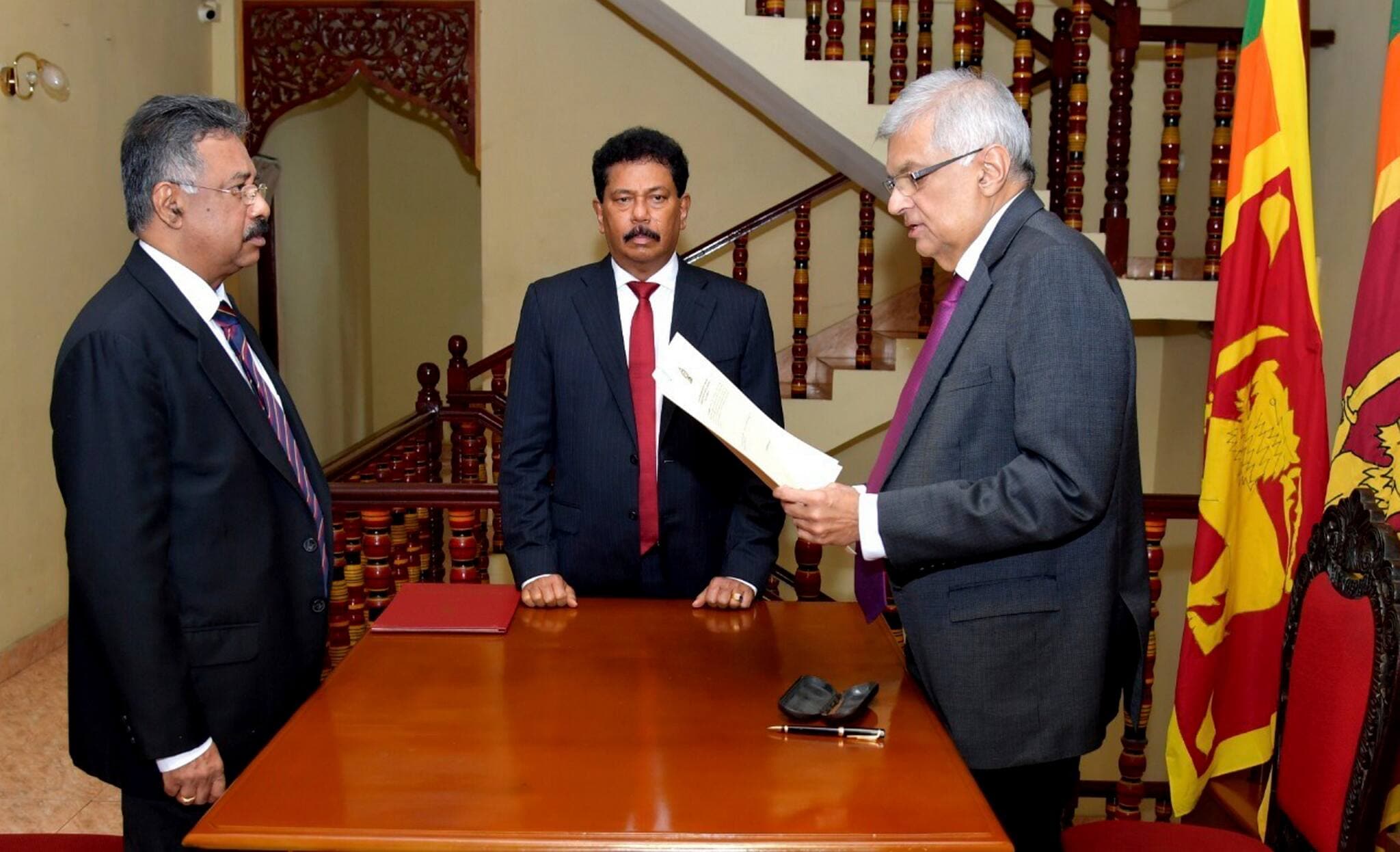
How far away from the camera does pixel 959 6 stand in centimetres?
505

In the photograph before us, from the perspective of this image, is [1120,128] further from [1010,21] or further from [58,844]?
[58,844]

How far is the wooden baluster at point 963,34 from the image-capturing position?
503 centimetres

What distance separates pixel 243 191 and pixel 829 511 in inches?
43.2

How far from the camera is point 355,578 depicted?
2953mm

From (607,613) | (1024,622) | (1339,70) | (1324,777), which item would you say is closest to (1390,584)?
(1324,777)

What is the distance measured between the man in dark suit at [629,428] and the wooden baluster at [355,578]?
2.05 feet

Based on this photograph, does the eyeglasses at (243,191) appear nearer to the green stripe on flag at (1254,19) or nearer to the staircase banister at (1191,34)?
the green stripe on flag at (1254,19)

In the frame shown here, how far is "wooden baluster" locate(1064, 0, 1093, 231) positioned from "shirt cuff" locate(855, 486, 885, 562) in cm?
350

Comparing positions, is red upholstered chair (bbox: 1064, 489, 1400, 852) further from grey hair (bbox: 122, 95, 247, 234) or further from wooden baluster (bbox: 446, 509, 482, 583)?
grey hair (bbox: 122, 95, 247, 234)

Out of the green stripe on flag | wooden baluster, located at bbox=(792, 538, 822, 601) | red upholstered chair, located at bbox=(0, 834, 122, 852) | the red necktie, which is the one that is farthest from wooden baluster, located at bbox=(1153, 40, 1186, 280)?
red upholstered chair, located at bbox=(0, 834, 122, 852)

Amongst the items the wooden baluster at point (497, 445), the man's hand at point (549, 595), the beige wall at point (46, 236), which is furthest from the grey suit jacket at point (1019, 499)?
the beige wall at point (46, 236)

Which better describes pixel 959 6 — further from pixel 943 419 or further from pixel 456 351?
pixel 943 419

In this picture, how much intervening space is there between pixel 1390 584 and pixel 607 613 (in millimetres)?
1276

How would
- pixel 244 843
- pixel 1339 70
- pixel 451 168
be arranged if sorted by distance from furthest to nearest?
pixel 451 168
pixel 1339 70
pixel 244 843
